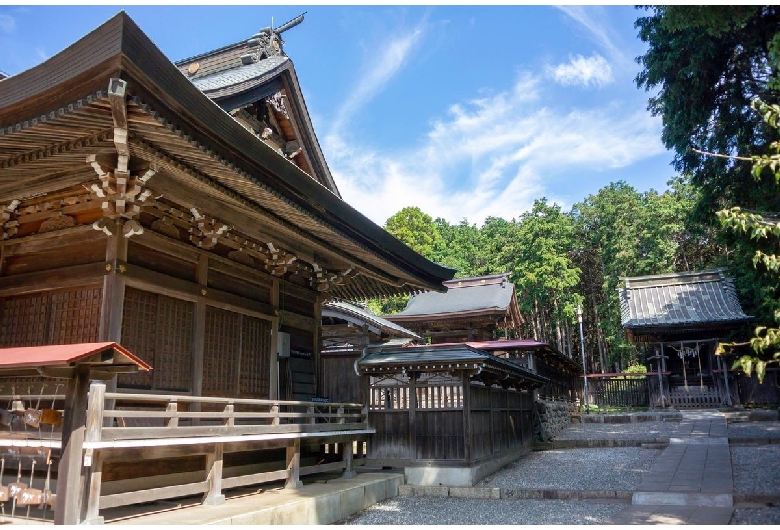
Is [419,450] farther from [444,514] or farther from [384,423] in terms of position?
[444,514]

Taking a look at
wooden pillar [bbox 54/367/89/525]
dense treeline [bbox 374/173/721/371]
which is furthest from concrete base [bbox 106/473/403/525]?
dense treeline [bbox 374/173/721/371]

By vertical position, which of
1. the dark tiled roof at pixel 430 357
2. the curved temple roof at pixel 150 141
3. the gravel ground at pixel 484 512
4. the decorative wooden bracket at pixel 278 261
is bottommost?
the gravel ground at pixel 484 512

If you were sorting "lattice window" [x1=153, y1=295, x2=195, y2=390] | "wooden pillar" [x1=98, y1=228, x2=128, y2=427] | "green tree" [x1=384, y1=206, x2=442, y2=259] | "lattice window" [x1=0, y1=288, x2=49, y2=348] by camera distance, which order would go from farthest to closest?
"green tree" [x1=384, y1=206, x2=442, y2=259] → "lattice window" [x1=153, y1=295, x2=195, y2=390] → "lattice window" [x1=0, y1=288, x2=49, y2=348] → "wooden pillar" [x1=98, y1=228, x2=128, y2=427]

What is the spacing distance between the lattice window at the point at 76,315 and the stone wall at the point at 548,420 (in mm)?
14438

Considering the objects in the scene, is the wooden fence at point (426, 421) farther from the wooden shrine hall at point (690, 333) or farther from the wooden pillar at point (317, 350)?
the wooden shrine hall at point (690, 333)

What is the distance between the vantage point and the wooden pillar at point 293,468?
8727 millimetres

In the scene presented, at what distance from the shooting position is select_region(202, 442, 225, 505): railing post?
7.14m

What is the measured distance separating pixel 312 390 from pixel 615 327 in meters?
34.7

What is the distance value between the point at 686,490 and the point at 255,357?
287 inches

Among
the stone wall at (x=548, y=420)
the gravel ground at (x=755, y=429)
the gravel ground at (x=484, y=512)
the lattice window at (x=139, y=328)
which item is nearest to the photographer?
the lattice window at (x=139, y=328)

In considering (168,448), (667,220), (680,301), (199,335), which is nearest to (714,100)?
(199,335)

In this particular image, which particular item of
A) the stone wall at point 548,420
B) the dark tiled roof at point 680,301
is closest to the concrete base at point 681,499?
the stone wall at point 548,420

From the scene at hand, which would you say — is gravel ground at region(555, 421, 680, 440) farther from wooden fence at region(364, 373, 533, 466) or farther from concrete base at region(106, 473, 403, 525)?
concrete base at region(106, 473, 403, 525)

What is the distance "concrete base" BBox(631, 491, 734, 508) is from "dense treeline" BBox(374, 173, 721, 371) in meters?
30.9
